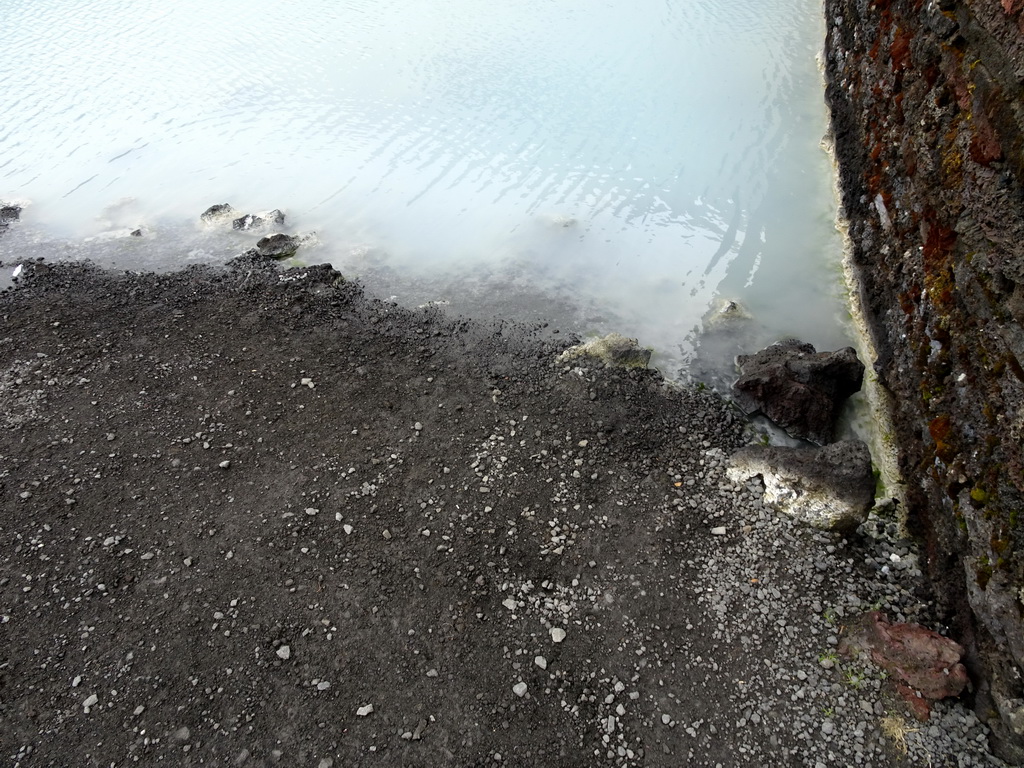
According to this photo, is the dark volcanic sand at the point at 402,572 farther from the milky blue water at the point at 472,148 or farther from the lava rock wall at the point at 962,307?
the milky blue water at the point at 472,148

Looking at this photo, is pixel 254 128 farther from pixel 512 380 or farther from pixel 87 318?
pixel 512 380

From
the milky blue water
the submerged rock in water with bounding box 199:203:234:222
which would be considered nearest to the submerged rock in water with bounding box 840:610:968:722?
the milky blue water

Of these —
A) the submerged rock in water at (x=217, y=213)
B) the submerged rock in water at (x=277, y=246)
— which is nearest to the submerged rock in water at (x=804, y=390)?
the submerged rock in water at (x=277, y=246)

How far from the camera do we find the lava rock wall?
559cm

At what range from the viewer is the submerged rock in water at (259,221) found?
505 inches

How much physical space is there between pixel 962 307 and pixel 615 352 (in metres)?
4.24

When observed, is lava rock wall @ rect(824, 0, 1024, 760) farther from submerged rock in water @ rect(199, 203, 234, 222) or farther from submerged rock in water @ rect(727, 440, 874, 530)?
submerged rock in water @ rect(199, 203, 234, 222)

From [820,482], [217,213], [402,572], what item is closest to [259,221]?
[217,213]

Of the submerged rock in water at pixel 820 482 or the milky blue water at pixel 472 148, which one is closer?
the submerged rock in water at pixel 820 482

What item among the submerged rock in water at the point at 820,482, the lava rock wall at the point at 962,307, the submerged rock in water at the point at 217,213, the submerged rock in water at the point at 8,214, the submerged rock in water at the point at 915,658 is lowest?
the submerged rock in water at the point at 8,214

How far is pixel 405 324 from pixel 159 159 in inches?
368

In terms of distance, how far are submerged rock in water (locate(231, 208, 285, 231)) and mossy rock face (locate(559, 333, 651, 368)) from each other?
7.19 m

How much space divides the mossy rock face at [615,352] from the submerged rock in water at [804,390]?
1.44 m

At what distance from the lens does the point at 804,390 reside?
328 inches
